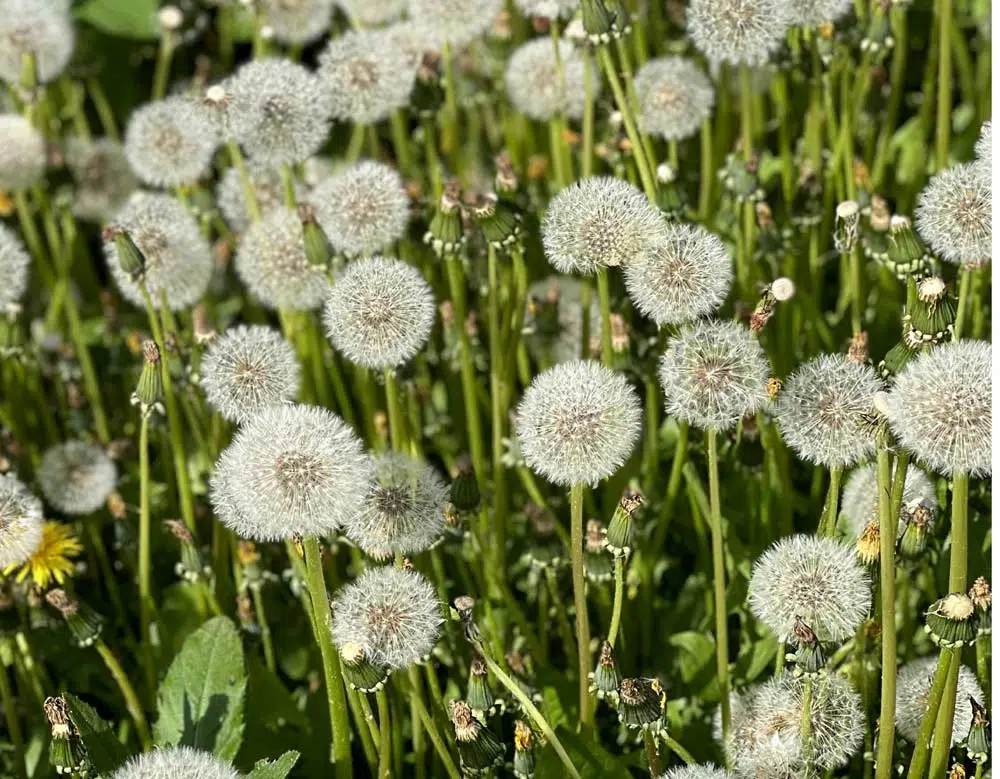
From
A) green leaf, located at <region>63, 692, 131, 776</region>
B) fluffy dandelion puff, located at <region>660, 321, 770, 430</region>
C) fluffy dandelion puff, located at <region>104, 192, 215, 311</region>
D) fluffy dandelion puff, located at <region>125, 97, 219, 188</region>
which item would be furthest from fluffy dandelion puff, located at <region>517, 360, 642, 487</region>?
fluffy dandelion puff, located at <region>125, 97, 219, 188</region>

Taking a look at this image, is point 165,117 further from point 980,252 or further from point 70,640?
point 980,252

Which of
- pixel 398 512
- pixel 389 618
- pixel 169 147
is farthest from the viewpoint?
pixel 169 147

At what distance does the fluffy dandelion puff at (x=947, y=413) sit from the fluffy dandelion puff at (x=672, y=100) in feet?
3.94

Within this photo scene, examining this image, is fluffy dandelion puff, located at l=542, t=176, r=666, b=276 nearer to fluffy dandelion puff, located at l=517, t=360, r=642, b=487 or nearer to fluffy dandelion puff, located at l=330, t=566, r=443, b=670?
fluffy dandelion puff, located at l=517, t=360, r=642, b=487

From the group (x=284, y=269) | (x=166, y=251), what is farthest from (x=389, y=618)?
(x=166, y=251)

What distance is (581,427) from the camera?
6.02 ft

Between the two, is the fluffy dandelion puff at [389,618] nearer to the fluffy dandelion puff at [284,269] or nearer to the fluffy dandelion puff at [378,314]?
the fluffy dandelion puff at [378,314]

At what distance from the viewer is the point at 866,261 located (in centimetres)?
284

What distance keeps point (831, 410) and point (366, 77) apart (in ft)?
4.46

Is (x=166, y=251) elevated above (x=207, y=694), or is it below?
above

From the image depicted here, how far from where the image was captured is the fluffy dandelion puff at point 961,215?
1.96 meters

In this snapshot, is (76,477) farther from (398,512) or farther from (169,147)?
(398,512)

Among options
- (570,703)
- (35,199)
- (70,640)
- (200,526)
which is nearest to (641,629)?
(570,703)

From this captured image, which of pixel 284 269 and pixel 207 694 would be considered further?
pixel 284 269
